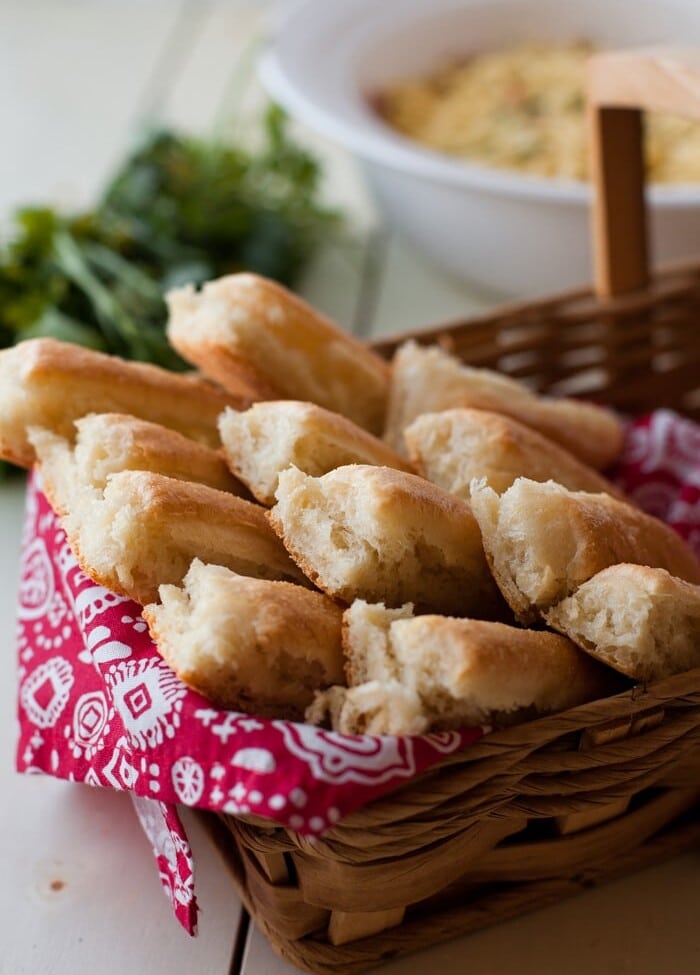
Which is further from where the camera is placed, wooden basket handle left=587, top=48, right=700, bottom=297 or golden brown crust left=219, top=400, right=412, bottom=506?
wooden basket handle left=587, top=48, right=700, bottom=297

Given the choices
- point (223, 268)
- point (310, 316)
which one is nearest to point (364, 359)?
point (310, 316)

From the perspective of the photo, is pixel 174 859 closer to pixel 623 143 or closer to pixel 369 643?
pixel 369 643

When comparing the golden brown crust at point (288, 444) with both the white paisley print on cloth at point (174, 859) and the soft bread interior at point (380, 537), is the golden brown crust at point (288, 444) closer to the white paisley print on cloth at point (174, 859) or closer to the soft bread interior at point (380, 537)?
the soft bread interior at point (380, 537)

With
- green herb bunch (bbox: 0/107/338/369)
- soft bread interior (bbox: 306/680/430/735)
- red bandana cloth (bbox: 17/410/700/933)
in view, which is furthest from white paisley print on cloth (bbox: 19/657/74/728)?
green herb bunch (bbox: 0/107/338/369)

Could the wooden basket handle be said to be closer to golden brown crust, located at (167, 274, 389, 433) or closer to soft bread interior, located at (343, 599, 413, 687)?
golden brown crust, located at (167, 274, 389, 433)

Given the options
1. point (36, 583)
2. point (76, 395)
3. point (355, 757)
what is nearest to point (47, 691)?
point (36, 583)

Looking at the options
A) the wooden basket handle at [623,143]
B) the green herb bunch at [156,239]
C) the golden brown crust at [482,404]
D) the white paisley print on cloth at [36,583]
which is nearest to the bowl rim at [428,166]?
the wooden basket handle at [623,143]
